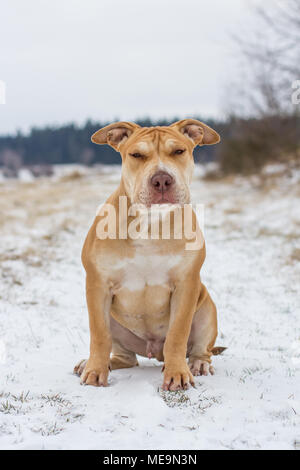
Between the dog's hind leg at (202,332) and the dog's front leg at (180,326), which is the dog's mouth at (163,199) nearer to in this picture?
the dog's front leg at (180,326)

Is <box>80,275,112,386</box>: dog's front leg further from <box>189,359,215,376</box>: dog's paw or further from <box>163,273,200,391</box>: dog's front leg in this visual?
<box>189,359,215,376</box>: dog's paw

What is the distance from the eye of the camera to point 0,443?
2234mm

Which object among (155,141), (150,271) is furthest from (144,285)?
(155,141)

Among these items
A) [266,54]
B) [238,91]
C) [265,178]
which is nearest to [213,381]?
[266,54]

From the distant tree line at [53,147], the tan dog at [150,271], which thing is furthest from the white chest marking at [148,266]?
the distant tree line at [53,147]

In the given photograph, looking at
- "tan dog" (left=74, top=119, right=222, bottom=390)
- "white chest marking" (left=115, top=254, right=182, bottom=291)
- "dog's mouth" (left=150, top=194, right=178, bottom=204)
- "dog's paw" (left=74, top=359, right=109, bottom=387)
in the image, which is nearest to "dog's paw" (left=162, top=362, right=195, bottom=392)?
"tan dog" (left=74, top=119, right=222, bottom=390)

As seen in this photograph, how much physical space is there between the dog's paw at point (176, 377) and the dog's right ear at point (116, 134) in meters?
1.56

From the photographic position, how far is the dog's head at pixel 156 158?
9.64 feet

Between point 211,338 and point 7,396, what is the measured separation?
1.48 meters

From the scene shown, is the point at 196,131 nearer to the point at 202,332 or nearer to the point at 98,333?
the point at 202,332

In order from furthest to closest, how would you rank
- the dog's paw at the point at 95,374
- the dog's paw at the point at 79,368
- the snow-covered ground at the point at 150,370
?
the dog's paw at the point at 79,368
the dog's paw at the point at 95,374
the snow-covered ground at the point at 150,370

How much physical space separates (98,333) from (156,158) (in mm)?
1172

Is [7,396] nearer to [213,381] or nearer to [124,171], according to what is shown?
[213,381]

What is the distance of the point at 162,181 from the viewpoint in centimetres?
291
